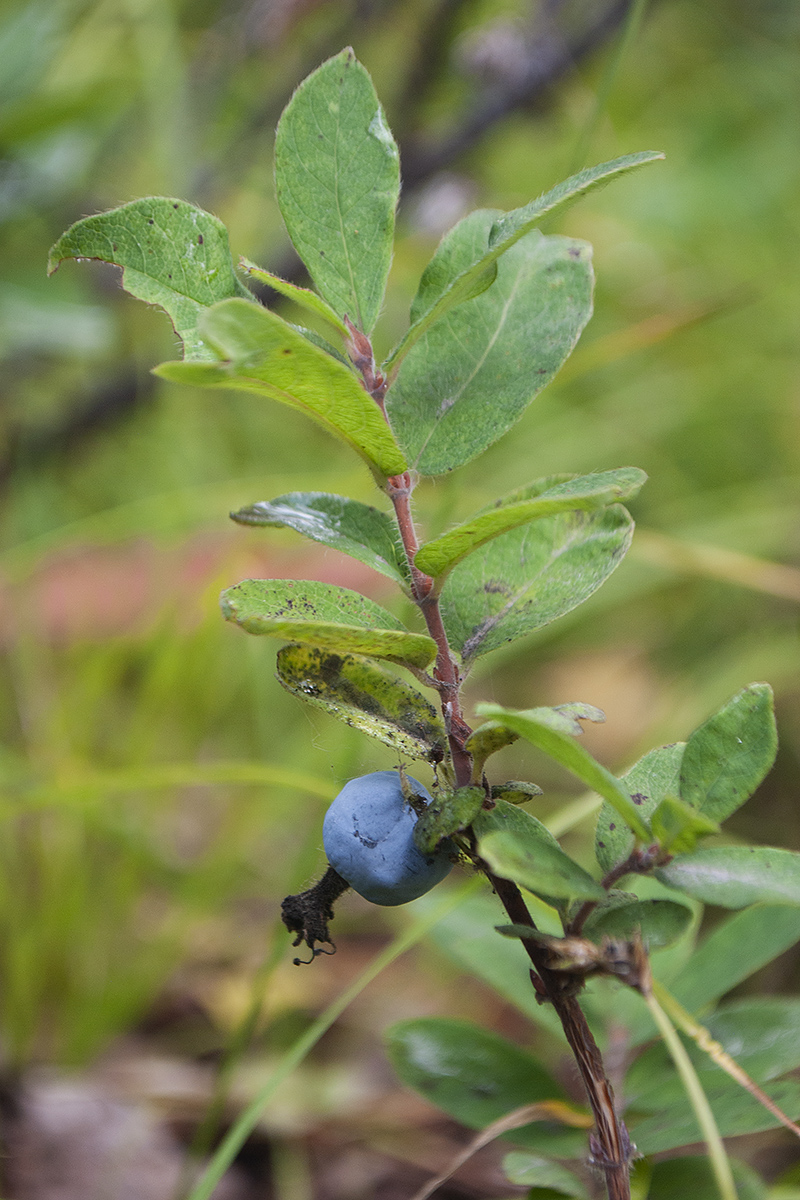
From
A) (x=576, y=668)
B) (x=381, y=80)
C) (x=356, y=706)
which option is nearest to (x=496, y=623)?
(x=356, y=706)

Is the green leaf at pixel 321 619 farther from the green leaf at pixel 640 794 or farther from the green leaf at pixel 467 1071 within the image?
the green leaf at pixel 467 1071

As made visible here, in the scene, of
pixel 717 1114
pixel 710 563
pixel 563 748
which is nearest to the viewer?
pixel 563 748

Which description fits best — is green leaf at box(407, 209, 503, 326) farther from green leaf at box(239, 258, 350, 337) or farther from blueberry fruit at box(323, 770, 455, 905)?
blueberry fruit at box(323, 770, 455, 905)

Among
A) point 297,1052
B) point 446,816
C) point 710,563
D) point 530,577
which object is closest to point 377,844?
point 446,816

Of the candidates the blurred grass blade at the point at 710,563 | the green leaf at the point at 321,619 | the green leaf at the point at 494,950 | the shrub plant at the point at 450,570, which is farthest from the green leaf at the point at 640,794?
the blurred grass blade at the point at 710,563

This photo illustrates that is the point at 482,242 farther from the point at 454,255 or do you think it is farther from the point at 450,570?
the point at 450,570

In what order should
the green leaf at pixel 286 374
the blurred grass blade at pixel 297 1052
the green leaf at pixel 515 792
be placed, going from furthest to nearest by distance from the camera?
the blurred grass blade at pixel 297 1052, the green leaf at pixel 515 792, the green leaf at pixel 286 374

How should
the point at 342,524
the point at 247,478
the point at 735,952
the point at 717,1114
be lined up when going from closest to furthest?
the point at 342,524 < the point at 717,1114 < the point at 735,952 < the point at 247,478
